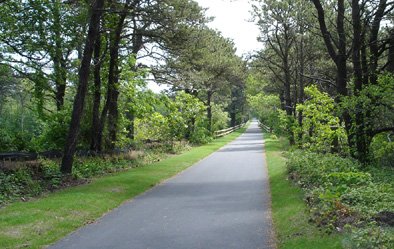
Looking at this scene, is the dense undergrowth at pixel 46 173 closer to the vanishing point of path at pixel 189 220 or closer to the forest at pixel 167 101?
the forest at pixel 167 101

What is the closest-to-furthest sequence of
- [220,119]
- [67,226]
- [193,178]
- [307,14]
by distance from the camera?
[67,226]
[193,178]
[307,14]
[220,119]

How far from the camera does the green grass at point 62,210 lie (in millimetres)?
9195

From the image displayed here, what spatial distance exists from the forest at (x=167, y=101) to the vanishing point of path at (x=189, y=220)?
137 centimetres

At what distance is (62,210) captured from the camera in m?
11.4

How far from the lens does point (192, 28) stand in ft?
82.4

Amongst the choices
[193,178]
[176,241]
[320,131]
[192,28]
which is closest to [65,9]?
[192,28]

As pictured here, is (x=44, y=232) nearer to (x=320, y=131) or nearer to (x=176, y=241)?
(x=176, y=241)

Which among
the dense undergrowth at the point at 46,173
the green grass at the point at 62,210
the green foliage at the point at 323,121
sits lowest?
the green grass at the point at 62,210

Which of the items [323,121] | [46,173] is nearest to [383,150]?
[323,121]

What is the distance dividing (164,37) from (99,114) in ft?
17.4

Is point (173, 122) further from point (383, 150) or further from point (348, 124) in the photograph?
point (383, 150)

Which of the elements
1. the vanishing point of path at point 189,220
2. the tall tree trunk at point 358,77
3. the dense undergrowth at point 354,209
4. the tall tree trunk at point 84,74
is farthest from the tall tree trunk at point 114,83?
the dense undergrowth at point 354,209

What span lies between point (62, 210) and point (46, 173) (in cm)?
534

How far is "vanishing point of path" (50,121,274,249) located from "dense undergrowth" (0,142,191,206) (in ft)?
10.2
